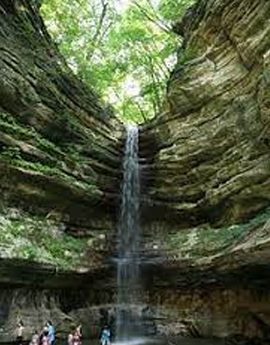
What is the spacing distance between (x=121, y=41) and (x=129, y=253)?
1682 centimetres

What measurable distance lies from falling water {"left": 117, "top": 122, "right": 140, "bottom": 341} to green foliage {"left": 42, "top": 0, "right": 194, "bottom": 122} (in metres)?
9.24

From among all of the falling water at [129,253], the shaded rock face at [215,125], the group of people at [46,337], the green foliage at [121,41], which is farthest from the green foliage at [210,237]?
the green foliage at [121,41]

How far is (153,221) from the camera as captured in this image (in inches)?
851

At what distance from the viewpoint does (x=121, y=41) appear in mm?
31734

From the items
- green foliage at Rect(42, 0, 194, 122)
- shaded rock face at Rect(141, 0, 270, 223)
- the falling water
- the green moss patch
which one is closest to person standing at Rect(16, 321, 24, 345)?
the green moss patch

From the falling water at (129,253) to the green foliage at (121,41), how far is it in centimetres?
924

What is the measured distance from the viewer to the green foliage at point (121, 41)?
30406 mm

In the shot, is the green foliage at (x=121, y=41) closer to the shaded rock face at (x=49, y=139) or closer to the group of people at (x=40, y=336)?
the shaded rock face at (x=49, y=139)

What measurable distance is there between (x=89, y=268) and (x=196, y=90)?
8974mm

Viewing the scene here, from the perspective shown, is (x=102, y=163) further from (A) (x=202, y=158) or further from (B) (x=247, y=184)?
(B) (x=247, y=184)

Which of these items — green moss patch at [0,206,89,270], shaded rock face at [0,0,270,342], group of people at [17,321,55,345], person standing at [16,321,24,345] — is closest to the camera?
group of people at [17,321,55,345]

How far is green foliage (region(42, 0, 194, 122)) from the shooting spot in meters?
30.4

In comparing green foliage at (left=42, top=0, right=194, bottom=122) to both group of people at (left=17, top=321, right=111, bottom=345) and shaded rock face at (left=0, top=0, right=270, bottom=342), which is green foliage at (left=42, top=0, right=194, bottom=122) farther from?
group of people at (left=17, top=321, right=111, bottom=345)

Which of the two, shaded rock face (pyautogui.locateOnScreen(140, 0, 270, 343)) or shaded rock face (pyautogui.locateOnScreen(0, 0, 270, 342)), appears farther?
shaded rock face (pyautogui.locateOnScreen(0, 0, 270, 342))
